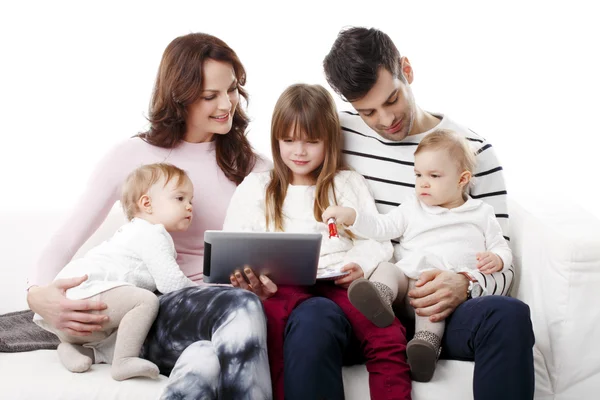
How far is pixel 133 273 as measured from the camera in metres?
2.09

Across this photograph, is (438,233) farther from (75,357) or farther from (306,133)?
(75,357)

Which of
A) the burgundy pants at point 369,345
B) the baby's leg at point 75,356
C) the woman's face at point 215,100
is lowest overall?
the baby's leg at point 75,356

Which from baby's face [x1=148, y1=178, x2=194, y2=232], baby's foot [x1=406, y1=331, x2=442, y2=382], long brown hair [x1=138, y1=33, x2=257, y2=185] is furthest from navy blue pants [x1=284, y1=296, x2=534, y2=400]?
long brown hair [x1=138, y1=33, x2=257, y2=185]

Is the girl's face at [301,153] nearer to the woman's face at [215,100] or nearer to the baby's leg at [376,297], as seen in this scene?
the woman's face at [215,100]

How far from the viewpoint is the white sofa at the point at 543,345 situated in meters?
1.88

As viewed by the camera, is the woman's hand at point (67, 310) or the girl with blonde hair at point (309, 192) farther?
the girl with blonde hair at point (309, 192)

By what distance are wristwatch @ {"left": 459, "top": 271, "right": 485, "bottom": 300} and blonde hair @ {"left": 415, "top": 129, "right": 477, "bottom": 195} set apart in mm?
323

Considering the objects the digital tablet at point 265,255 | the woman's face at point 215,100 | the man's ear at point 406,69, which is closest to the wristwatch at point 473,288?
the digital tablet at point 265,255

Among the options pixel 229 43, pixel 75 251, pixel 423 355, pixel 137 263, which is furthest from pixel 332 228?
pixel 229 43

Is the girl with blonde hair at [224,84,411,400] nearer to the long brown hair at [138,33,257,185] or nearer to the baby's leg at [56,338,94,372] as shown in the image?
the long brown hair at [138,33,257,185]

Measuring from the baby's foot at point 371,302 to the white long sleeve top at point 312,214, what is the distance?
28 cm

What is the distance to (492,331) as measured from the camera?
6.16 ft

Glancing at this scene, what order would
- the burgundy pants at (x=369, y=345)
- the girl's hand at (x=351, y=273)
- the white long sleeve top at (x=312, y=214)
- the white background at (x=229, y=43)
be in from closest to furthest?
the burgundy pants at (x=369, y=345), the girl's hand at (x=351, y=273), the white long sleeve top at (x=312, y=214), the white background at (x=229, y=43)

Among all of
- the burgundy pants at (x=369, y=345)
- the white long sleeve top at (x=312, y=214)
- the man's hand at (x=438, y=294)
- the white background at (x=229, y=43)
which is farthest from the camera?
the white background at (x=229, y=43)
